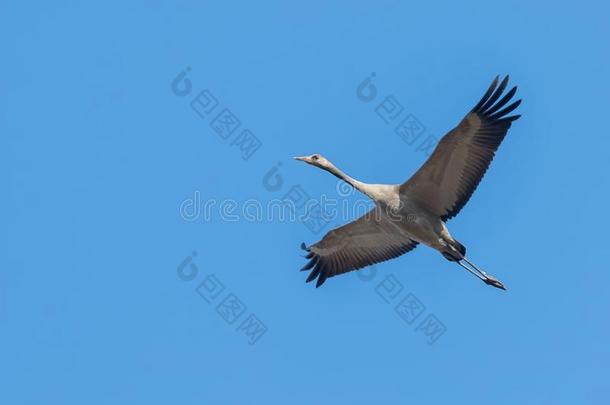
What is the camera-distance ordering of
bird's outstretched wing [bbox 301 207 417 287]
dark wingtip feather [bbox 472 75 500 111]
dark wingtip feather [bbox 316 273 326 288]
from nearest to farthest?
1. dark wingtip feather [bbox 472 75 500 111]
2. bird's outstretched wing [bbox 301 207 417 287]
3. dark wingtip feather [bbox 316 273 326 288]

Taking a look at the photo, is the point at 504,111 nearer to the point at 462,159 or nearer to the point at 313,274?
the point at 462,159

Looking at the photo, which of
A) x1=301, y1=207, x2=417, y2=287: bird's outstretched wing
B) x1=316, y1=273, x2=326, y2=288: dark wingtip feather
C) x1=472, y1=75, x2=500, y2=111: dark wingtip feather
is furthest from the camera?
x1=316, y1=273, x2=326, y2=288: dark wingtip feather

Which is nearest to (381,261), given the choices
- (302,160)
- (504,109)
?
(302,160)

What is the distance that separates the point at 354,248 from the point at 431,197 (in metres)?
2.82

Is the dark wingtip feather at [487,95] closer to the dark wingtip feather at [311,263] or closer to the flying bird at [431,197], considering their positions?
the flying bird at [431,197]

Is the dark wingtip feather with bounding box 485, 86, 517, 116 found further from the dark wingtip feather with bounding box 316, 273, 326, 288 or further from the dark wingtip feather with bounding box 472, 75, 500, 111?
the dark wingtip feather with bounding box 316, 273, 326, 288

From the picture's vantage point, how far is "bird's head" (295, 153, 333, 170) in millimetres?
29812

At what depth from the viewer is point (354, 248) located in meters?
31.0

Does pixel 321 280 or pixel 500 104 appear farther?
pixel 321 280

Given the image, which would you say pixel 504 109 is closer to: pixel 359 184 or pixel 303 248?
pixel 359 184

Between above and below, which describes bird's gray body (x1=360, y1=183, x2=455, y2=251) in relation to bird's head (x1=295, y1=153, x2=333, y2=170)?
below

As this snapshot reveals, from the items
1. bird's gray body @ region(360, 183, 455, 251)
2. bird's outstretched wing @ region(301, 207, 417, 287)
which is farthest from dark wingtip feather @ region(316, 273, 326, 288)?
bird's gray body @ region(360, 183, 455, 251)

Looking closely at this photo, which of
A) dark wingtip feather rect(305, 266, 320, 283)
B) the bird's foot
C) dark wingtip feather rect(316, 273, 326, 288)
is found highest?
dark wingtip feather rect(305, 266, 320, 283)

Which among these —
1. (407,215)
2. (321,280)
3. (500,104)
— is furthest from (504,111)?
(321,280)
